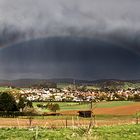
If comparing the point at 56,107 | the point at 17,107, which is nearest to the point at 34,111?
the point at 17,107

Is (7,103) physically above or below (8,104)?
above

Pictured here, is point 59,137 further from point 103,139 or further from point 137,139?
point 137,139

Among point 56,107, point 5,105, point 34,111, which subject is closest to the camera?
point 5,105

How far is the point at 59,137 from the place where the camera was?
25812 millimetres

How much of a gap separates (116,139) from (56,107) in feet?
277

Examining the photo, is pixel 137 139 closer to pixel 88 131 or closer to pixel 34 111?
pixel 88 131

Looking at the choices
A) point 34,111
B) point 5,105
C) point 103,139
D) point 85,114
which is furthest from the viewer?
point 34,111

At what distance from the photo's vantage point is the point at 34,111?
92250 mm

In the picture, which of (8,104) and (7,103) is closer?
(7,103)

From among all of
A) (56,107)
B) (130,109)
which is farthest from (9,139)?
(56,107)

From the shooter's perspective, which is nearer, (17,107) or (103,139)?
(103,139)

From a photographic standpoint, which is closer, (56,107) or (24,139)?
(24,139)

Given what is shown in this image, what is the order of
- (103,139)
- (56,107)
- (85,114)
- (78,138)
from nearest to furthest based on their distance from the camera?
(78,138)
(103,139)
(85,114)
(56,107)

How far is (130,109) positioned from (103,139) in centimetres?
7201
